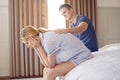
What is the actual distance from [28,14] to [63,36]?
2.48 m

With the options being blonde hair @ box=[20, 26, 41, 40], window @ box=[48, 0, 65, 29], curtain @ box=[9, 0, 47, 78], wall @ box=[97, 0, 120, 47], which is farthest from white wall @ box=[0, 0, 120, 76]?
blonde hair @ box=[20, 26, 41, 40]

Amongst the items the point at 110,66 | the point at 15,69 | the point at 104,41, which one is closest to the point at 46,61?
the point at 110,66

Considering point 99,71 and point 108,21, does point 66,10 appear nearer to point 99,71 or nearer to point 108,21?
point 99,71

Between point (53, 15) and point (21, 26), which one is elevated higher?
point (53, 15)

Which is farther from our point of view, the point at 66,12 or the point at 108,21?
the point at 108,21

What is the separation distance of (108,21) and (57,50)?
9.56 ft

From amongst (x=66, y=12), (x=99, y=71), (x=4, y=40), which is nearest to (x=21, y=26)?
(x=4, y=40)

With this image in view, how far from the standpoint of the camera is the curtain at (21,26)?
4.02 metres

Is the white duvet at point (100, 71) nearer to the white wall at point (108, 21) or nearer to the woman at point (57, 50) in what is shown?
the woman at point (57, 50)

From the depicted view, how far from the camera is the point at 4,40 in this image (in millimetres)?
4090

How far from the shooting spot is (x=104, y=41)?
4.36m

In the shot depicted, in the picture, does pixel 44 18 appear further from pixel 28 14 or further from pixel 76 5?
pixel 76 5

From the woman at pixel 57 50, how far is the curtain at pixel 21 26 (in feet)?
7.73

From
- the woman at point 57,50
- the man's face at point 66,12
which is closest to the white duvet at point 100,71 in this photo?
the woman at point 57,50
